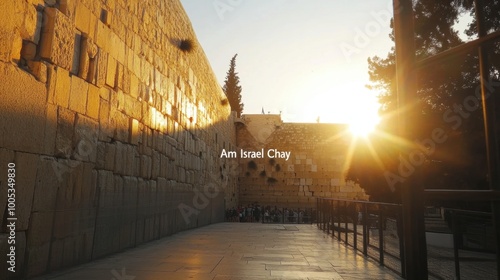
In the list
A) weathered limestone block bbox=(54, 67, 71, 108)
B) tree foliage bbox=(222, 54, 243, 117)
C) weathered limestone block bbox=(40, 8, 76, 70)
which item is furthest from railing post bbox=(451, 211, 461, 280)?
tree foliage bbox=(222, 54, 243, 117)

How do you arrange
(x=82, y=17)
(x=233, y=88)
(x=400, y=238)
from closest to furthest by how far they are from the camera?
(x=400, y=238)
(x=82, y=17)
(x=233, y=88)

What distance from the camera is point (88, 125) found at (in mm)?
4465

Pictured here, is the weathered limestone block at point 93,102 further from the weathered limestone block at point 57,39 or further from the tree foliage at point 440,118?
the tree foliage at point 440,118

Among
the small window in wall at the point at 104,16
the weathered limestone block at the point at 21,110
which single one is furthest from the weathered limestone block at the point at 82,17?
the weathered limestone block at the point at 21,110

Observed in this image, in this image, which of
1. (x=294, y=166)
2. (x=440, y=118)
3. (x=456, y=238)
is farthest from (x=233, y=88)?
(x=456, y=238)

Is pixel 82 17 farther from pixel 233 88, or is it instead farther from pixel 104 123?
pixel 233 88

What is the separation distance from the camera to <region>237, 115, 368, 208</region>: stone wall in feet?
78.0

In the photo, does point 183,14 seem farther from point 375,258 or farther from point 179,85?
point 375,258

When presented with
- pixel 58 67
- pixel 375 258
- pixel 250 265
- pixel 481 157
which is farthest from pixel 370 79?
pixel 58 67

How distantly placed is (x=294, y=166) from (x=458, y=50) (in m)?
22.8

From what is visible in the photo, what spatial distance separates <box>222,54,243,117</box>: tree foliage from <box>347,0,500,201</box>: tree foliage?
22.8 m

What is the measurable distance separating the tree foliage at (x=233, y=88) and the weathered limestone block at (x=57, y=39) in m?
30.9

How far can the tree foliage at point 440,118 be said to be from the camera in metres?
6.76

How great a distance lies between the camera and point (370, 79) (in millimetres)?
14094
